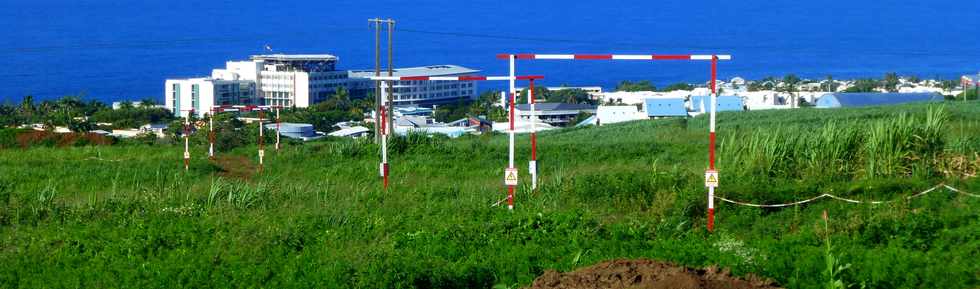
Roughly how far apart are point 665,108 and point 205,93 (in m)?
13.3

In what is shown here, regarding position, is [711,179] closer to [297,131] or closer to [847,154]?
[847,154]

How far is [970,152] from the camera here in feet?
35.9

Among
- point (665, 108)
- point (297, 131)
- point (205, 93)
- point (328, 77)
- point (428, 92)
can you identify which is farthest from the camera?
point (328, 77)

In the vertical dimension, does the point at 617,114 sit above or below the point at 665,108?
below

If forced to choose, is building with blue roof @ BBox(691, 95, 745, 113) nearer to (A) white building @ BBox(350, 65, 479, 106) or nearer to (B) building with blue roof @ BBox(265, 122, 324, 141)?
(A) white building @ BBox(350, 65, 479, 106)

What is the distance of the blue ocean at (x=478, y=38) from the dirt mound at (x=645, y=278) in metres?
41.7

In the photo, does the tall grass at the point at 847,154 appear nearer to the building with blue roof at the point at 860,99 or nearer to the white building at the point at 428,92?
the building with blue roof at the point at 860,99

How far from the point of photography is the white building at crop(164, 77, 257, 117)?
3406 cm

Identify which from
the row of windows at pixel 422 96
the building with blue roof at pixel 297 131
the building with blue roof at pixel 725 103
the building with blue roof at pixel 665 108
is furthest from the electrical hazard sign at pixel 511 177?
the row of windows at pixel 422 96

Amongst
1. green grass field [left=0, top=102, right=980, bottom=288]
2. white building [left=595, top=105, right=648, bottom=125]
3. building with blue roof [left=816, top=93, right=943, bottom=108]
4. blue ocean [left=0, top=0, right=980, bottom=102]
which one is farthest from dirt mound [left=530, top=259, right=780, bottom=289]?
blue ocean [left=0, top=0, right=980, bottom=102]

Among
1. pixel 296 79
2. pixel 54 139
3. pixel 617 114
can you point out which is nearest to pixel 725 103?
pixel 617 114

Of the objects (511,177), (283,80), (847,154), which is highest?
(283,80)

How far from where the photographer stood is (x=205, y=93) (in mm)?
34062

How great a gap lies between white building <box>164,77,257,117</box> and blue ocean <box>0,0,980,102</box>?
11555 millimetres
